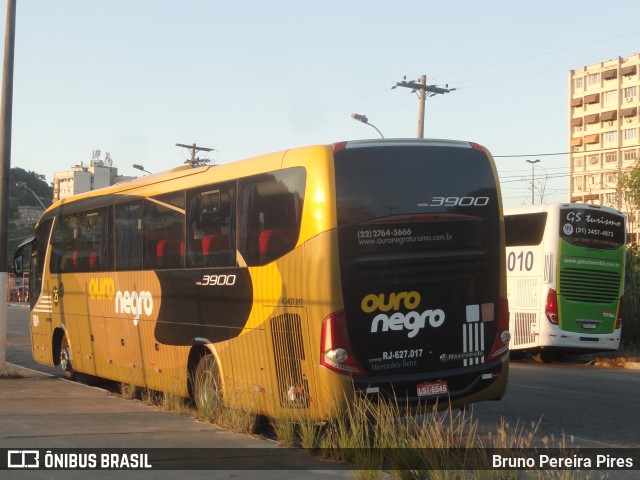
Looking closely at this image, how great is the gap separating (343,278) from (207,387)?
3207mm

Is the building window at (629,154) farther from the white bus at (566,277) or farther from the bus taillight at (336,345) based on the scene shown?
the bus taillight at (336,345)

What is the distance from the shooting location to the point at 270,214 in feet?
33.2

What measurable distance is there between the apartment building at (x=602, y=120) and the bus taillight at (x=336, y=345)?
10654 centimetres

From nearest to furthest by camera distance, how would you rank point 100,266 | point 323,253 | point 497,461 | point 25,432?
point 497,461 < point 323,253 < point 25,432 < point 100,266

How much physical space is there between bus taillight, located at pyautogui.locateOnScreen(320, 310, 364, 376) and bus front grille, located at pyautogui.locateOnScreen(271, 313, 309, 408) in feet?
1.24

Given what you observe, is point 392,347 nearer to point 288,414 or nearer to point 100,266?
point 288,414

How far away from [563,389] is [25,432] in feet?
29.7

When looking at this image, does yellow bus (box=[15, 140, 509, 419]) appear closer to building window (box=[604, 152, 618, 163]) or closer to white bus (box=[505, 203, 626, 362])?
white bus (box=[505, 203, 626, 362])

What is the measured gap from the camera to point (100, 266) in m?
A: 15.0

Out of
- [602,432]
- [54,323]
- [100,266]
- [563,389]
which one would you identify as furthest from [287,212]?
[54,323]

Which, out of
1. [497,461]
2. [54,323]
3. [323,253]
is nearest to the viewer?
[497,461]

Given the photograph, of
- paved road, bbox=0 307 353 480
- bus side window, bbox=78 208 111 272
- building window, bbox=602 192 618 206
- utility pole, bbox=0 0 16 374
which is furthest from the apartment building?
paved road, bbox=0 307 353 480

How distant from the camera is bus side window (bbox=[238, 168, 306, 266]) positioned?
9.66 metres

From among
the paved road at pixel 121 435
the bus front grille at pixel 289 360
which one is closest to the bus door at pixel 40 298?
the paved road at pixel 121 435
